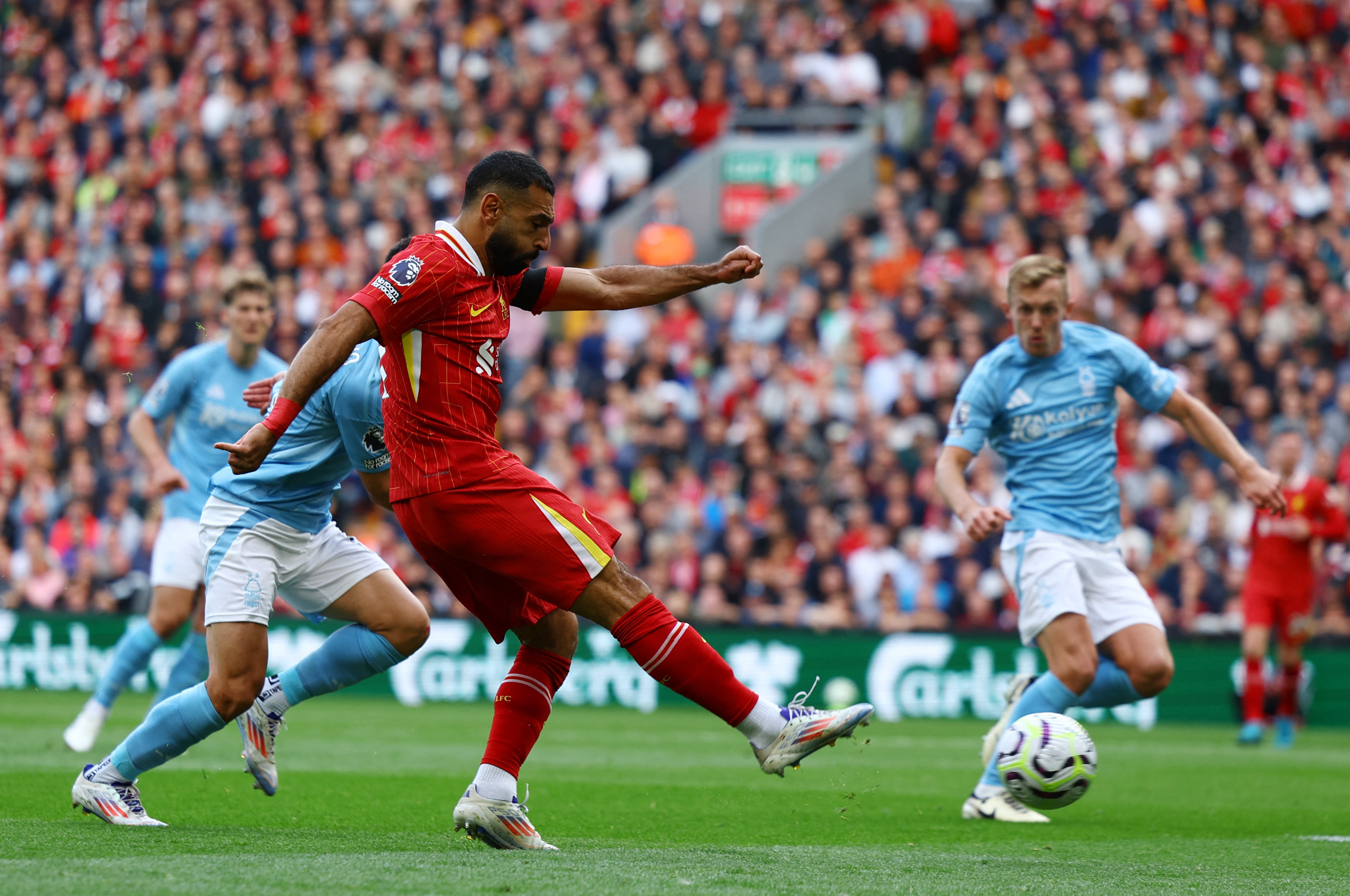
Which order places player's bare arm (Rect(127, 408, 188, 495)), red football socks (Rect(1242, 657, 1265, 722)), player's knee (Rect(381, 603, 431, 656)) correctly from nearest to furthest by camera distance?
1. player's knee (Rect(381, 603, 431, 656))
2. player's bare arm (Rect(127, 408, 188, 495))
3. red football socks (Rect(1242, 657, 1265, 722))

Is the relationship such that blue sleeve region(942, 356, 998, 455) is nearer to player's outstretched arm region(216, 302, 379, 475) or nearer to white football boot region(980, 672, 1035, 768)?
white football boot region(980, 672, 1035, 768)

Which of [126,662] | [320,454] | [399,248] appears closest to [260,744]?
[320,454]

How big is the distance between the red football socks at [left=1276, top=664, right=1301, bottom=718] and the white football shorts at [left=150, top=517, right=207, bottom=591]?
836cm

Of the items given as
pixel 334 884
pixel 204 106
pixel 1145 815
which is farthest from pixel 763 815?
pixel 204 106

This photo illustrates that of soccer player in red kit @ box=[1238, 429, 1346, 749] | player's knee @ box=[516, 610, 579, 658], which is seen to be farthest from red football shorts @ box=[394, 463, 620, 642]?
soccer player in red kit @ box=[1238, 429, 1346, 749]

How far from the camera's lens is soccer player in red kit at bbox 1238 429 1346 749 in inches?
494

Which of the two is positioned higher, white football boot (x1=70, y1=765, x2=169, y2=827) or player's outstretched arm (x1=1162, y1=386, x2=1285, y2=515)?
player's outstretched arm (x1=1162, y1=386, x2=1285, y2=515)

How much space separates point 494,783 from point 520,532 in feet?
3.08

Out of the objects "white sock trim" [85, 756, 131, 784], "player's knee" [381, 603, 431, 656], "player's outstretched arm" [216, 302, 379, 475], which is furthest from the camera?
"player's knee" [381, 603, 431, 656]

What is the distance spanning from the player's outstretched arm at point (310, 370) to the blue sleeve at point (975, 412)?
3283 millimetres

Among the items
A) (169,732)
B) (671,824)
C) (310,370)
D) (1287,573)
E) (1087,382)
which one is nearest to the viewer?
(310,370)

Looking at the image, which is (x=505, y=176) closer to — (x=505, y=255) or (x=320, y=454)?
(x=505, y=255)

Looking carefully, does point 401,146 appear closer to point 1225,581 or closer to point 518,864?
point 1225,581

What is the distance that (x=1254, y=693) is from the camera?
40.8 ft
